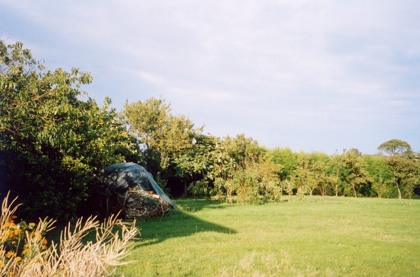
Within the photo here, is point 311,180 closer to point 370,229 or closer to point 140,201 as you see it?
point 370,229

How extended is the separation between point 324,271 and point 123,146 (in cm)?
1114

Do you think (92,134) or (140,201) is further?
(140,201)

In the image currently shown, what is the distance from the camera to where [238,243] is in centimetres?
647

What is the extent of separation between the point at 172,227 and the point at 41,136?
4.54 metres

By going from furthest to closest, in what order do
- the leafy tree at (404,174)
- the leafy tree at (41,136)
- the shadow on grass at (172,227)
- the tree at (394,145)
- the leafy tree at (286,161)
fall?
the tree at (394,145) → the leafy tree at (286,161) → the leafy tree at (404,174) → the shadow on grass at (172,227) → the leafy tree at (41,136)

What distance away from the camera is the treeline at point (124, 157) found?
6121 mm

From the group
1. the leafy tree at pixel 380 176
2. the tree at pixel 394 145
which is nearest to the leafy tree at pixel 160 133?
the leafy tree at pixel 380 176

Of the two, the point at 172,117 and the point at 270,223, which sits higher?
the point at 172,117

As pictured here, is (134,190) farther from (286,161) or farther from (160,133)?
(286,161)

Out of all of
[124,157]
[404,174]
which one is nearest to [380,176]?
[404,174]

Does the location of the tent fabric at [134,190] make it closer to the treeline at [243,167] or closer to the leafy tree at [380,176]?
the treeline at [243,167]

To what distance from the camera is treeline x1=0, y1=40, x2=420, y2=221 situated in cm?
612

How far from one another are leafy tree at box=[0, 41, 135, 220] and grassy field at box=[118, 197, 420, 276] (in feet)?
8.13

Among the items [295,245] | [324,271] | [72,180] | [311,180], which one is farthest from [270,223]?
[311,180]
